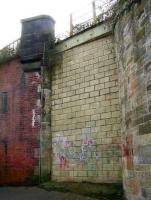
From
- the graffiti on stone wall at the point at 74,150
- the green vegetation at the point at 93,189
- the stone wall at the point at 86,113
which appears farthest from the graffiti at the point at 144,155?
the graffiti on stone wall at the point at 74,150

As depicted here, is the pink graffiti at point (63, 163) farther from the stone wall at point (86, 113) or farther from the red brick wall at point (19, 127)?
the red brick wall at point (19, 127)

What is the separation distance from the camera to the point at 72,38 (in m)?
11.5

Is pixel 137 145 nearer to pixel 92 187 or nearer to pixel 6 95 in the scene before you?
pixel 92 187

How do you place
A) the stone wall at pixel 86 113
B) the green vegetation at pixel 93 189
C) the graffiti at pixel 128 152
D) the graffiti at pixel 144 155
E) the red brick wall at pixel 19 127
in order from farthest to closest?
the red brick wall at pixel 19 127 → the stone wall at pixel 86 113 → the green vegetation at pixel 93 189 → the graffiti at pixel 128 152 → the graffiti at pixel 144 155

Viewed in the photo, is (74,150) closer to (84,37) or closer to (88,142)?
(88,142)

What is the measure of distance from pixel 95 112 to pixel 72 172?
2055 mm

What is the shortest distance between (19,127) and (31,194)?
9.54 feet

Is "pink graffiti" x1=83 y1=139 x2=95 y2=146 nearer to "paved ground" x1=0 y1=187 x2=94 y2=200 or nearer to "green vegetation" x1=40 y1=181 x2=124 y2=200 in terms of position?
"green vegetation" x1=40 y1=181 x2=124 y2=200

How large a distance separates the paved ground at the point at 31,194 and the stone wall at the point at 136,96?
6.57 feet

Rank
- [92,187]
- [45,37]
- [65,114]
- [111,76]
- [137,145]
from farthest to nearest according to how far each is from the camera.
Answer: [45,37], [65,114], [111,76], [92,187], [137,145]

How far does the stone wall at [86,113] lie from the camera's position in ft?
32.7

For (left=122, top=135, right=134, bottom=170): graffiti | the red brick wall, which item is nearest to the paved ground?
the red brick wall

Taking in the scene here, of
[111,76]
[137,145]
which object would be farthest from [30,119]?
[137,145]

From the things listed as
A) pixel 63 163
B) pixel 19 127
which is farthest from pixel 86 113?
pixel 19 127
